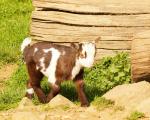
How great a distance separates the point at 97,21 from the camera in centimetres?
1077

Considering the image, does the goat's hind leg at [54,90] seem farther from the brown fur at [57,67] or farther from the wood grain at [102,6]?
the wood grain at [102,6]

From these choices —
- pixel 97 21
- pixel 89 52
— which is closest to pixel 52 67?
pixel 89 52

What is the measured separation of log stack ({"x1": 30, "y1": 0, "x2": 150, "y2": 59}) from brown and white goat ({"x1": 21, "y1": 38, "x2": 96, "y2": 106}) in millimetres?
1799

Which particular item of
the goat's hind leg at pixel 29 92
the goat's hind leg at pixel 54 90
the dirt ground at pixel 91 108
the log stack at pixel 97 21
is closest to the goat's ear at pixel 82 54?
the goat's hind leg at pixel 54 90

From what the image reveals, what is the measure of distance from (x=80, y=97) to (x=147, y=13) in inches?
98.5

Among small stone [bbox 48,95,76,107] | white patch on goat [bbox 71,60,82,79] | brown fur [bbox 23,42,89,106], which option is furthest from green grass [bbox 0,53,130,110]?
white patch on goat [bbox 71,60,82,79]

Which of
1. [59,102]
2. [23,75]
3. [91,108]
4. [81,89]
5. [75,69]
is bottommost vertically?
[23,75]

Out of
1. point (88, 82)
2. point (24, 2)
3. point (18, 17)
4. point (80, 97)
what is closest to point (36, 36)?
point (88, 82)

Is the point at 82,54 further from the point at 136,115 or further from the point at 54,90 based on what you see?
the point at 136,115

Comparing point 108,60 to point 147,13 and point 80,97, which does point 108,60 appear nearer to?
point 147,13

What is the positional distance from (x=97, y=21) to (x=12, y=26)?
3.67 metres

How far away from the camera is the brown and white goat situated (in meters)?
8.61

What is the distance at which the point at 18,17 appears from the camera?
1502 centimetres

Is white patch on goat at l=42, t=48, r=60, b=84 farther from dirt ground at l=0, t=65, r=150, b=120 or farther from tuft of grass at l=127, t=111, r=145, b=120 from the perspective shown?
tuft of grass at l=127, t=111, r=145, b=120
